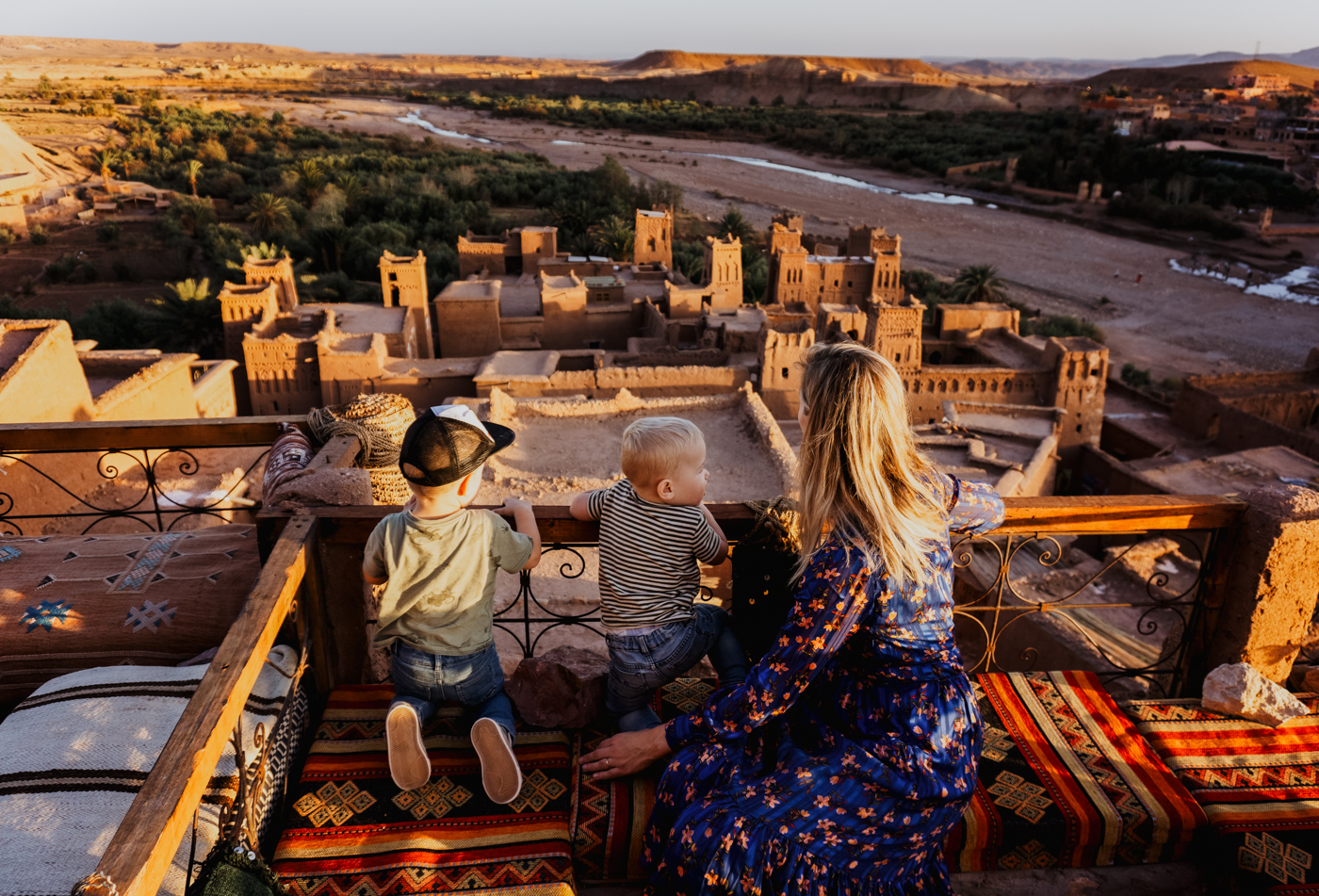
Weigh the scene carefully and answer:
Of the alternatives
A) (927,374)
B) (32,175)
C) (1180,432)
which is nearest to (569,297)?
(927,374)

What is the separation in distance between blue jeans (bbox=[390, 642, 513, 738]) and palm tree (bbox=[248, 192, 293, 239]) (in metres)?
33.2

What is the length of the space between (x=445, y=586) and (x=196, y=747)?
0.92 meters

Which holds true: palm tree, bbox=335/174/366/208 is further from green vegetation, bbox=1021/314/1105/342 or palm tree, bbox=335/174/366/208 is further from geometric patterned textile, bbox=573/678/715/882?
geometric patterned textile, bbox=573/678/715/882

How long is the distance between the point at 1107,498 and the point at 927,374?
681 inches

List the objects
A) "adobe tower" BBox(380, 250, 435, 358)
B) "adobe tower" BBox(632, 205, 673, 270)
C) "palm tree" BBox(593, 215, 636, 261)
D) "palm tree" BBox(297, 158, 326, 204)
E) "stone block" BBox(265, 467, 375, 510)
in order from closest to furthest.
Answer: "stone block" BBox(265, 467, 375, 510)
"adobe tower" BBox(380, 250, 435, 358)
"adobe tower" BBox(632, 205, 673, 270)
"palm tree" BBox(593, 215, 636, 261)
"palm tree" BBox(297, 158, 326, 204)

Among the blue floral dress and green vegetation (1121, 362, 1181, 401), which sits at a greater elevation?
the blue floral dress

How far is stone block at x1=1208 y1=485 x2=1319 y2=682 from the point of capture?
3.22 meters

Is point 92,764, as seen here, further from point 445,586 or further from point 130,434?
A: point 130,434

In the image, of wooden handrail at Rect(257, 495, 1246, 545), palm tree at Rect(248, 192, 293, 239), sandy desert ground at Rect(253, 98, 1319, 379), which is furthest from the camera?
sandy desert ground at Rect(253, 98, 1319, 379)

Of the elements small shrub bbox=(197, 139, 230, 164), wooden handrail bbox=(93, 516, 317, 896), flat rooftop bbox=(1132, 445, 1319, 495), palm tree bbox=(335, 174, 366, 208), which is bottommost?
flat rooftop bbox=(1132, 445, 1319, 495)

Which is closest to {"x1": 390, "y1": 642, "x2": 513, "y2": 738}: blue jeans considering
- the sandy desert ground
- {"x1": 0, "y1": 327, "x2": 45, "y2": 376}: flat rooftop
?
{"x1": 0, "y1": 327, "x2": 45, "y2": 376}: flat rooftop

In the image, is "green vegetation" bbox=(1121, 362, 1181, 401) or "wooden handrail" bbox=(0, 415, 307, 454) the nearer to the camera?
"wooden handrail" bbox=(0, 415, 307, 454)

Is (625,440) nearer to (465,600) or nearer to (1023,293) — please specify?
(465,600)

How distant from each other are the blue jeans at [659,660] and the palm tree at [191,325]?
19929 millimetres
